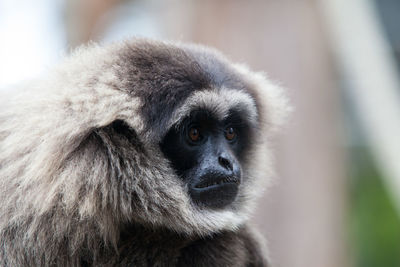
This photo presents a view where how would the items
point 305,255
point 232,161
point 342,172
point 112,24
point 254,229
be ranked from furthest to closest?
point 112,24
point 342,172
point 305,255
point 254,229
point 232,161

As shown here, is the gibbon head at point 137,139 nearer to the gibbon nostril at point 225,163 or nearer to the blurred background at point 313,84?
the gibbon nostril at point 225,163

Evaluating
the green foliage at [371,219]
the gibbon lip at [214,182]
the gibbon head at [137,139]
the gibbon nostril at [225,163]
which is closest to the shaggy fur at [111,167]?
the gibbon head at [137,139]

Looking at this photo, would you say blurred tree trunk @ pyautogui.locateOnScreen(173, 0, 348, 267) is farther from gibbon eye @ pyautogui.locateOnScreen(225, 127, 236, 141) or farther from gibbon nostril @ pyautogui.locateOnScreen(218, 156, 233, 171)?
gibbon nostril @ pyautogui.locateOnScreen(218, 156, 233, 171)

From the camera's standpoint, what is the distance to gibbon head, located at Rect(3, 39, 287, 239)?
3324 millimetres

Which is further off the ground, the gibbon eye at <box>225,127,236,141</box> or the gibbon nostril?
the gibbon eye at <box>225,127,236,141</box>

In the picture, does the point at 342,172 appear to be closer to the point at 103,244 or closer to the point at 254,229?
the point at 254,229

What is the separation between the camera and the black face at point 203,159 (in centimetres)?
373

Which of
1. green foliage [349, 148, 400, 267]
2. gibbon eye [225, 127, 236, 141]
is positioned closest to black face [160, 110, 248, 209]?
gibbon eye [225, 127, 236, 141]

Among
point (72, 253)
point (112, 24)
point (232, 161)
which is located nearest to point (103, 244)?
point (72, 253)

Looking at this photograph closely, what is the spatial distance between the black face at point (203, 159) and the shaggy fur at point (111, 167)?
9cm

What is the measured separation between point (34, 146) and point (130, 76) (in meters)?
0.76

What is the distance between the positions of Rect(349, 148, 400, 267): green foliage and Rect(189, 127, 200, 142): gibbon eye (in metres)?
8.49

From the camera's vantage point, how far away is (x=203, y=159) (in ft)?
12.4

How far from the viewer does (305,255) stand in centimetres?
614
